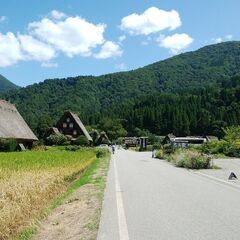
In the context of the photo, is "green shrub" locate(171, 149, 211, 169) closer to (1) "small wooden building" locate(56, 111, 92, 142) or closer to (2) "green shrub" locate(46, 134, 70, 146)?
(2) "green shrub" locate(46, 134, 70, 146)

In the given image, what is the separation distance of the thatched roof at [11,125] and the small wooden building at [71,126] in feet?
171

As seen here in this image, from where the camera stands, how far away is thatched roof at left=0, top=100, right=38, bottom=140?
170 feet

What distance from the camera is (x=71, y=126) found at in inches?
4545

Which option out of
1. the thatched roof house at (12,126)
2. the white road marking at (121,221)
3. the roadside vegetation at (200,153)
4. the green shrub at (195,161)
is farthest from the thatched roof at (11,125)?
the white road marking at (121,221)

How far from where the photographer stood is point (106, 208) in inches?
411

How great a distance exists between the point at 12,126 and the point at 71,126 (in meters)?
60.1

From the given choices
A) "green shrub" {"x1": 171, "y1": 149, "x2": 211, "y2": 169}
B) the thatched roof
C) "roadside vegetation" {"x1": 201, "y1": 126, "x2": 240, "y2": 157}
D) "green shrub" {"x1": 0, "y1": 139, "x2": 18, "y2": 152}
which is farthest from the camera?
"roadside vegetation" {"x1": 201, "y1": 126, "x2": 240, "y2": 157}

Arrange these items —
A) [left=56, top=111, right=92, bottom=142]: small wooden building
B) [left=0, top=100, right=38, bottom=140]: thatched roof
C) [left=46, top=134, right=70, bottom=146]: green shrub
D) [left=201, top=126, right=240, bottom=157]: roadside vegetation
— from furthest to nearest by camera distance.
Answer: [left=56, top=111, right=92, bottom=142]: small wooden building, [left=46, top=134, right=70, bottom=146]: green shrub, [left=201, top=126, right=240, bottom=157]: roadside vegetation, [left=0, top=100, right=38, bottom=140]: thatched roof

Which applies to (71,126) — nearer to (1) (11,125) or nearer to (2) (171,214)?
(1) (11,125)

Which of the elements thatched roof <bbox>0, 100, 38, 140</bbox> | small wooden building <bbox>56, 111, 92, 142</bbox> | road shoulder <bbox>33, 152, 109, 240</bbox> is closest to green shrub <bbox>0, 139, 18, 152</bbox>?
thatched roof <bbox>0, 100, 38, 140</bbox>

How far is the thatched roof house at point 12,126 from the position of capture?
5189 centimetres

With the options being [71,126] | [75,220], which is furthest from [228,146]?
[71,126]

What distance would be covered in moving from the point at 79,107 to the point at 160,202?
613 feet

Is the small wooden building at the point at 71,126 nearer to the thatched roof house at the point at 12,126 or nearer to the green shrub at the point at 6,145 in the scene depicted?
the thatched roof house at the point at 12,126
